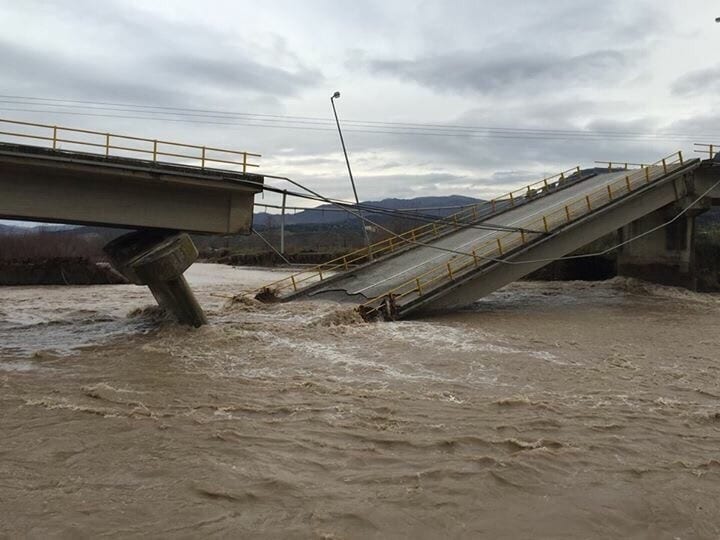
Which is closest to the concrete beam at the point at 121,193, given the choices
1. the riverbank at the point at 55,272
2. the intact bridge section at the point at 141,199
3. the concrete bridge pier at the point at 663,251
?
the intact bridge section at the point at 141,199

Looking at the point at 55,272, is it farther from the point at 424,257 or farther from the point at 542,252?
the point at 542,252

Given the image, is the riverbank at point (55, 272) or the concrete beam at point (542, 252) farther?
the riverbank at point (55, 272)

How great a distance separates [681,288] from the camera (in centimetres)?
3069

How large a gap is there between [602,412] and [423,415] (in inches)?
117

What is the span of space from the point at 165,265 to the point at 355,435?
32.7 ft

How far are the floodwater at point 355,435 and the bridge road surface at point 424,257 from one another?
5.25m

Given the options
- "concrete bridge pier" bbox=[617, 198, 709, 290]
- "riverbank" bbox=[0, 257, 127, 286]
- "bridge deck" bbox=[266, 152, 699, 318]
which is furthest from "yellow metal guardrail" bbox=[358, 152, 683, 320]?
"riverbank" bbox=[0, 257, 127, 286]

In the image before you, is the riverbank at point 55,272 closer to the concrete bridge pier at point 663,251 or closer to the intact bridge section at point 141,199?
the intact bridge section at point 141,199

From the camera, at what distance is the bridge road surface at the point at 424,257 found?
21.4 meters

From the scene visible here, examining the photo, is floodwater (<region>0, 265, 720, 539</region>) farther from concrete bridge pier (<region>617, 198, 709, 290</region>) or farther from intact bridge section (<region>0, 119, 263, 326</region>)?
concrete bridge pier (<region>617, 198, 709, 290</region>)

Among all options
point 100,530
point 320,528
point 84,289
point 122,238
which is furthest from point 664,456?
point 84,289

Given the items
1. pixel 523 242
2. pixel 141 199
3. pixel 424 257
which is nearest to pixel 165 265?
pixel 141 199

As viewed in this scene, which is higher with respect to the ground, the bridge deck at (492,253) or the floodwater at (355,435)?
the bridge deck at (492,253)

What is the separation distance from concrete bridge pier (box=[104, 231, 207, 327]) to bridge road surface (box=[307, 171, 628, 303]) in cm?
602
